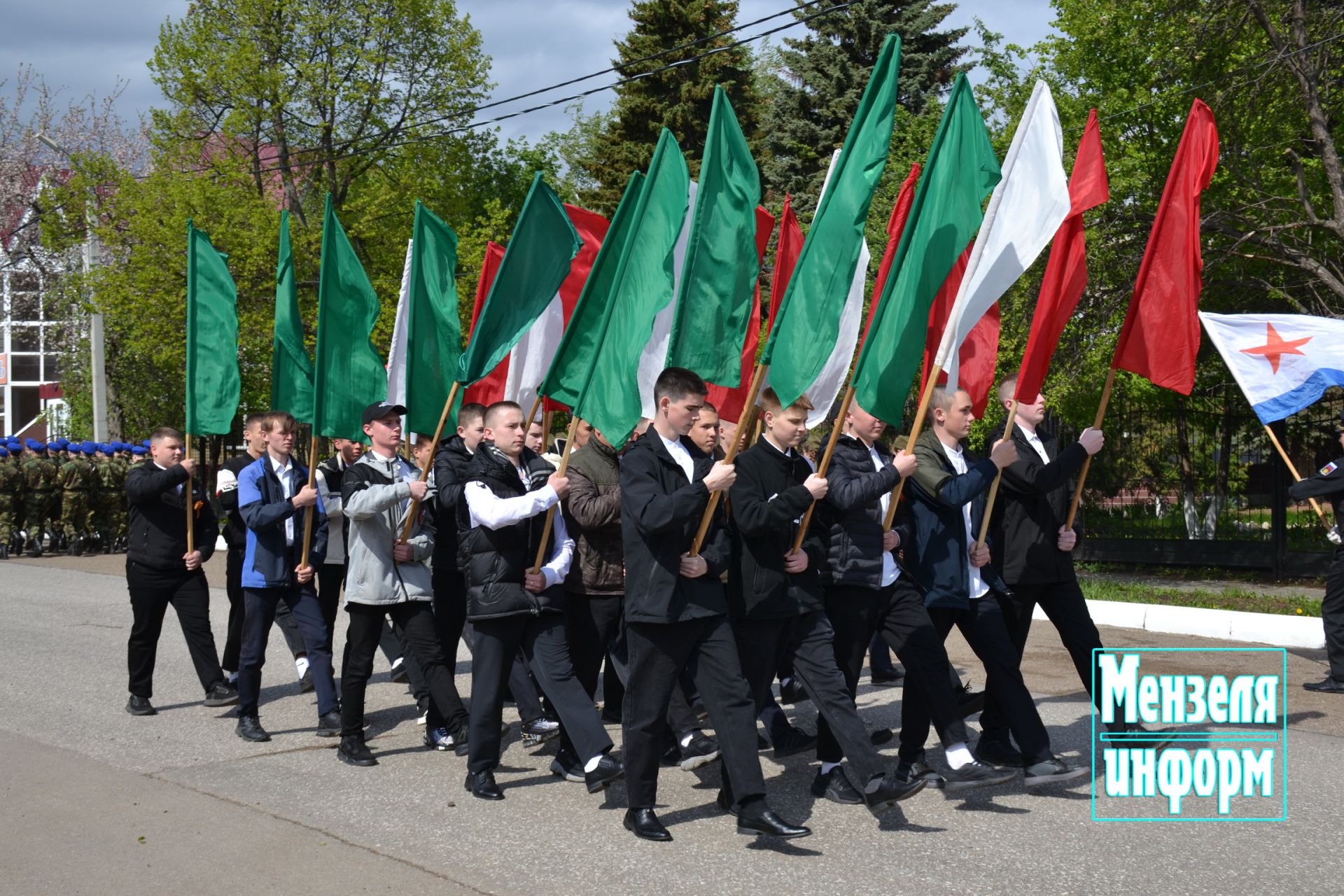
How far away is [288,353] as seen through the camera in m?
8.47

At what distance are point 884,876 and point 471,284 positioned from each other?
2138 cm

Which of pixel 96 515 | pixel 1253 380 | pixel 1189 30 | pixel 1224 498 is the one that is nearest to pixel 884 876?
pixel 1253 380

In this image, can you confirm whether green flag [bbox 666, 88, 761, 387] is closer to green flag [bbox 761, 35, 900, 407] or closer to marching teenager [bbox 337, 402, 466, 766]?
green flag [bbox 761, 35, 900, 407]

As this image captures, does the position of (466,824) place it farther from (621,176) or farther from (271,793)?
(621,176)

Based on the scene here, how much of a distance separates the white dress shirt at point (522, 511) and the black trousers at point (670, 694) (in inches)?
32.3

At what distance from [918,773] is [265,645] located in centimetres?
385

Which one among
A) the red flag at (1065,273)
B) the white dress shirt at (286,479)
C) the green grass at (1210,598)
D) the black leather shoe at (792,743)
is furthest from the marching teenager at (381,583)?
the green grass at (1210,598)

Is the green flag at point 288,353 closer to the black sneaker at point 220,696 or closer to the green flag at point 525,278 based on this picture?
the green flag at point 525,278

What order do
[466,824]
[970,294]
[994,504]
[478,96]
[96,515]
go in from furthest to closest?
1. [478,96]
2. [96,515]
3. [994,504]
4. [970,294]
5. [466,824]

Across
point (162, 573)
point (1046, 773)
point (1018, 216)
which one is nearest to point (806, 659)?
point (1046, 773)

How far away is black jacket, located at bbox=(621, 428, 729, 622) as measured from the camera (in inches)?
207

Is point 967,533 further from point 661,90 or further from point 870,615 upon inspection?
point 661,90

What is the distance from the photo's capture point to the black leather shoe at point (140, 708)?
26.9 ft

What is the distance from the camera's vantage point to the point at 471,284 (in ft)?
82.6
